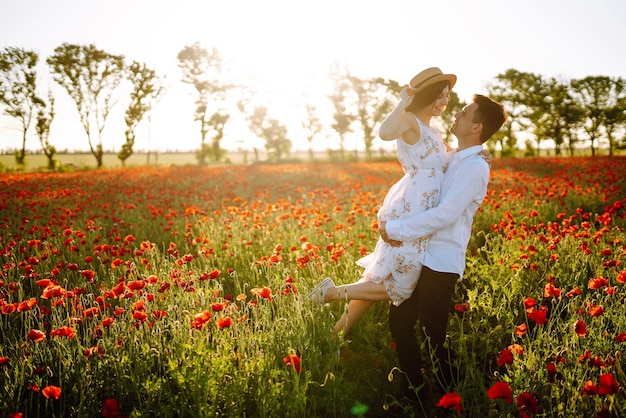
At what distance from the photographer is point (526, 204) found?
787 cm

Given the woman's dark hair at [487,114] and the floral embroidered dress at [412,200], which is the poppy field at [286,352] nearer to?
the floral embroidered dress at [412,200]

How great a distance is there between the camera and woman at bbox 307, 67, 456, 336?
2867mm

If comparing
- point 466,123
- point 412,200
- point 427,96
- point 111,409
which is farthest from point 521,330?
point 111,409

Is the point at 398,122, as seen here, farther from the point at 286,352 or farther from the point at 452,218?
the point at 286,352

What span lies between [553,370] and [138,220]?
285 inches

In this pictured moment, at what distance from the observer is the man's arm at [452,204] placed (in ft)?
8.71

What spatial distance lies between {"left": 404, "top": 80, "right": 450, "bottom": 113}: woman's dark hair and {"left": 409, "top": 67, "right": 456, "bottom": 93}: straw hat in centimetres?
4

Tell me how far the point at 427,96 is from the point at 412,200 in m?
0.72

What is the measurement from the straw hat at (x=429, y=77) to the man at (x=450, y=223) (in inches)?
9.6

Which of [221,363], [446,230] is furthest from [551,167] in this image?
[221,363]

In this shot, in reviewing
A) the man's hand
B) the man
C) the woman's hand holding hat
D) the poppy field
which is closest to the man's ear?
the man

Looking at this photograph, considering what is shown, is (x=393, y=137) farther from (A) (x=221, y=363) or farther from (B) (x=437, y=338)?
(A) (x=221, y=363)

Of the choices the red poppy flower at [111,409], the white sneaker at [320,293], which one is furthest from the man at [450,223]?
the red poppy flower at [111,409]

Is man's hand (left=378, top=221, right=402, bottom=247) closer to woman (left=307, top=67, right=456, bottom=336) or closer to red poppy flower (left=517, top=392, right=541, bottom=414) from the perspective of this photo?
woman (left=307, top=67, right=456, bottom=336)
